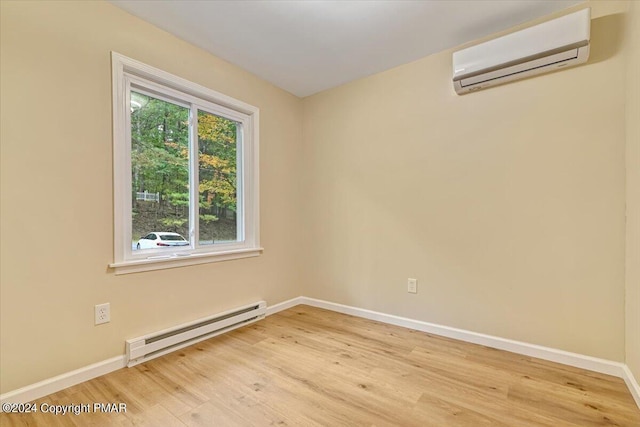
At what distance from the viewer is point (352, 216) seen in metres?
2.91

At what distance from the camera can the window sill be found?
1878 mm

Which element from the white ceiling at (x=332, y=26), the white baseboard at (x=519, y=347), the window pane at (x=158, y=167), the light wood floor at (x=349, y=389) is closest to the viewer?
the light wood floor at (x=349, y=389)

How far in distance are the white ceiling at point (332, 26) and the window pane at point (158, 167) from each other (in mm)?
600

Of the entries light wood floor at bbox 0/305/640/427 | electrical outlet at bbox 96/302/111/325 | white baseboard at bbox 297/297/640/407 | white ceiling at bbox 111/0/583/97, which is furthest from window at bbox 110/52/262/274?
white baseboard at bbox 297/297/640/407

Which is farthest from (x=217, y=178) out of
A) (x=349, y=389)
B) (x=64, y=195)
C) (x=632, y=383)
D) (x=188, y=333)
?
(x=632, y=383)

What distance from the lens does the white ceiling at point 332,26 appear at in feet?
6.13

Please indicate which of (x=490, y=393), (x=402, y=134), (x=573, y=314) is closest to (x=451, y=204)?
(x=402, y=134)

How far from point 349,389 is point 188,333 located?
4.17ft

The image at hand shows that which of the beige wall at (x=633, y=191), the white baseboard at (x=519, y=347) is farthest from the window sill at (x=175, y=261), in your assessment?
the beige wall at (x=633, y=191)

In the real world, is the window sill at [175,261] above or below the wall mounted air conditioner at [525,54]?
below

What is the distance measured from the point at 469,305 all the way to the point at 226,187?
2.30 metres

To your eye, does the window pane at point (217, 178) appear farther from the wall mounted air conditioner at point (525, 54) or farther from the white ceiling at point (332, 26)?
the wall mounted air conditioner at point (525, 54)

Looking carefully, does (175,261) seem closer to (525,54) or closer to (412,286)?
(412,286)

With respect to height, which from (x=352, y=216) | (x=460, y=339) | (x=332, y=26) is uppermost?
(x=332, y=26)
